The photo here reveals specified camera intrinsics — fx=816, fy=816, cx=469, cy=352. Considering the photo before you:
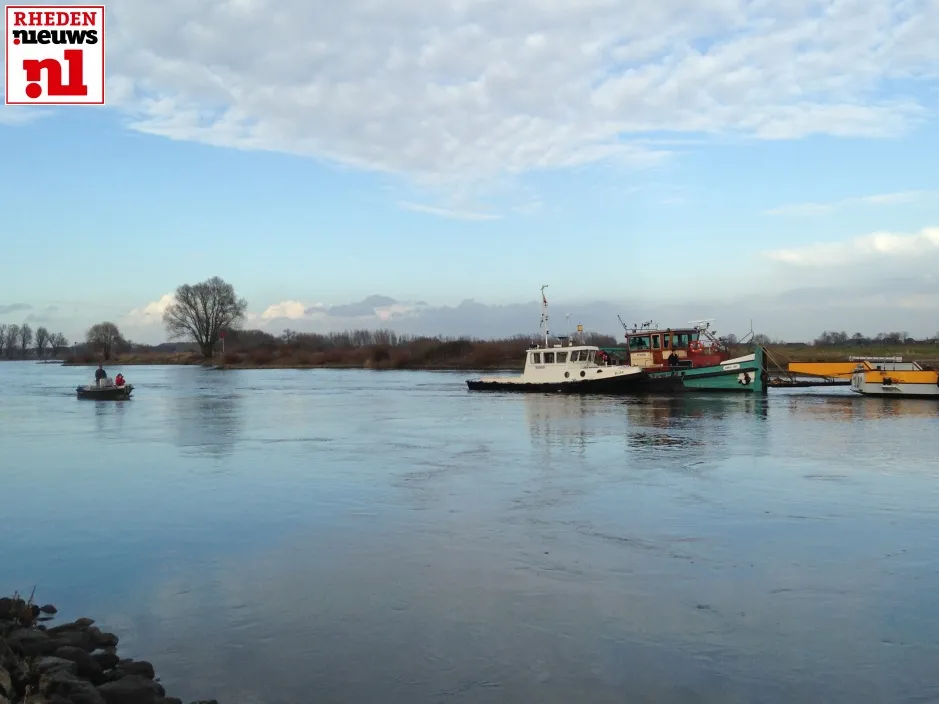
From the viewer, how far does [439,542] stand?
10547 mm

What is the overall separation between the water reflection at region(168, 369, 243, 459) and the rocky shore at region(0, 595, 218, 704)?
11.8 meters

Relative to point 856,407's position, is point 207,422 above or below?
below

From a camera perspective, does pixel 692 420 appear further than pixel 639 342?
No

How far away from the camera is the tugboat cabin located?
40750 millimetres

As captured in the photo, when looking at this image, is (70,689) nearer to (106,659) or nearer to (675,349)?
(106,659)

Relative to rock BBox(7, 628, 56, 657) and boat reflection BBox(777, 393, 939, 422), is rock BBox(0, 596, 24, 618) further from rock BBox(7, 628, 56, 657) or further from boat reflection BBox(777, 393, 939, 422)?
boat reflection BBox(777, 393, 939, 422)

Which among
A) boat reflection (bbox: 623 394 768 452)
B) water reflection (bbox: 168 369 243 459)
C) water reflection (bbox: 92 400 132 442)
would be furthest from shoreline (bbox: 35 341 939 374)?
water reflection (bbox: 92 400 132 442)

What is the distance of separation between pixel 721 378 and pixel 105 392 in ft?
95.7

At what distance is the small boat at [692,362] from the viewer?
124ft

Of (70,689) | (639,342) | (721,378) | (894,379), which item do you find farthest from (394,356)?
(70,689)

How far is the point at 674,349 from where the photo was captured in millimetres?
41156

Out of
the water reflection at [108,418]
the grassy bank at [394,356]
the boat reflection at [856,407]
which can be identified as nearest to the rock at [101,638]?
the water reflection at [108,418]

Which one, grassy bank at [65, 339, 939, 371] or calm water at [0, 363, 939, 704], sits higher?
grassy bank at [65, 339, 939, 371]

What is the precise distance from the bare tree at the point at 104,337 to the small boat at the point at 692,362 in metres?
107
